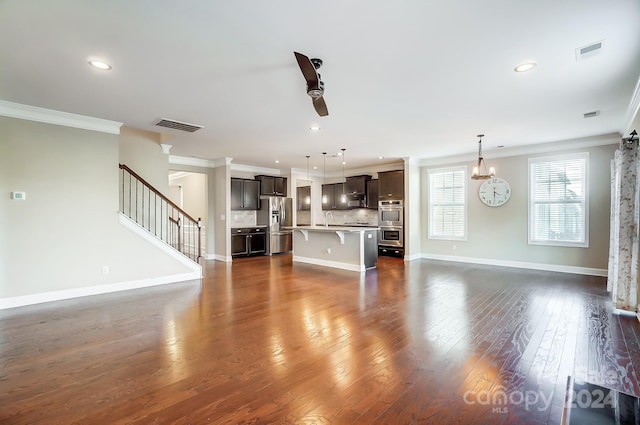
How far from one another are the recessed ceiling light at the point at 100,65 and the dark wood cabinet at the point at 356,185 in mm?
7335

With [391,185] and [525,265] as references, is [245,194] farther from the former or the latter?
[525,265]

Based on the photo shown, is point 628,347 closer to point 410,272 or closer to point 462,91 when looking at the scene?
point 462,91

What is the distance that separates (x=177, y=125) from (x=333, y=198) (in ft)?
19.9

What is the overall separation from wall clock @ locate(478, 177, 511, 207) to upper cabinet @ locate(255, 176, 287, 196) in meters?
5.74

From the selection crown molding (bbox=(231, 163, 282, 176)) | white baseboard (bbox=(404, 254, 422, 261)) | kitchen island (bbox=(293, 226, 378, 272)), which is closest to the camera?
kitchen island (bbox=(293, 226, 378, 272))

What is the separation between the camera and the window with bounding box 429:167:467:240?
25.3 feet

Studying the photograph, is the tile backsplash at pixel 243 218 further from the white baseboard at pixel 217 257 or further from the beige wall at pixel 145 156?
the beige wall at pixel 145 156

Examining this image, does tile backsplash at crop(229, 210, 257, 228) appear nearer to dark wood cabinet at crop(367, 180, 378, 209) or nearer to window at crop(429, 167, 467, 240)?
dark wood cabinet at crop(367, 180, 378, 209)

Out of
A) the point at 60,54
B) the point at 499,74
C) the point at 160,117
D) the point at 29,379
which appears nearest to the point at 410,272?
the point at 499,74

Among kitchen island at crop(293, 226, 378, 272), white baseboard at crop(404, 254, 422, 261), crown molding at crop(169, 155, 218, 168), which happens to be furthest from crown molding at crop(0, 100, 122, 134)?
white baseboard at crop(404, 254, 422, 261)

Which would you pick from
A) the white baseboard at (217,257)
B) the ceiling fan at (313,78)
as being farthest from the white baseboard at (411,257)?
the ceiling fan at (313,78)

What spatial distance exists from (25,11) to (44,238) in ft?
10.8

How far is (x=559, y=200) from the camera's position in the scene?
20.7 feet

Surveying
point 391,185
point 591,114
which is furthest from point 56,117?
point 591,114
